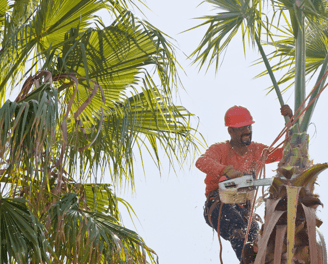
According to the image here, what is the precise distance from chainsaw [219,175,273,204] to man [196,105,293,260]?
13cm

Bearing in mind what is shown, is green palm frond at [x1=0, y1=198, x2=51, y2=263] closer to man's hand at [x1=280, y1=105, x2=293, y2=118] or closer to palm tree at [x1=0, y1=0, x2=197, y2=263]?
palm tree at [x1=0, y1=0, x2=197, y2=263]

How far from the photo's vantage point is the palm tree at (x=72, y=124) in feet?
11.0

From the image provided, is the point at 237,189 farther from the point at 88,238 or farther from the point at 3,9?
the point at 3,9

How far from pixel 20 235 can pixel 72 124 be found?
92 cm

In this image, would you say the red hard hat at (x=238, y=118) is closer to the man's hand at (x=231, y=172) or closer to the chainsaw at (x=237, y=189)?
the man's hand at (x=231, y=172)

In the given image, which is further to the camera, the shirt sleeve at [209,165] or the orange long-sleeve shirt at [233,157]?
the orange long-sleeve shirt at [233,157]

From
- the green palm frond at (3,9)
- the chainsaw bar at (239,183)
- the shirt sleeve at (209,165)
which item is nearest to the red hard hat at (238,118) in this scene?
the shirt sleeve at (209,165)

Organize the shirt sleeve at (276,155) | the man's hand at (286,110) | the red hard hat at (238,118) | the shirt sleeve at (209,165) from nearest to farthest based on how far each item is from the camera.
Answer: the man's hand at (286,110), the shirt sleeve at (209,165), the shirt sleeve at (276,155), the red hard hat at (238,118)

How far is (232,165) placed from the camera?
13.4 ft

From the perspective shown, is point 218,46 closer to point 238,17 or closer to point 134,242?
point 238,17

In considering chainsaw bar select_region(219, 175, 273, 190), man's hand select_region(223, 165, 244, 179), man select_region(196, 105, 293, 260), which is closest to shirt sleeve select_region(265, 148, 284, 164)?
man select_region(196, 105, 293, 260)

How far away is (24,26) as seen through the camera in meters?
4.25

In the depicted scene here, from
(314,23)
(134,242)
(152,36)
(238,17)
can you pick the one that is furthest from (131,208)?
(314,23)

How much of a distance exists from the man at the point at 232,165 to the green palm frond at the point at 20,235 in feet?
4.76
